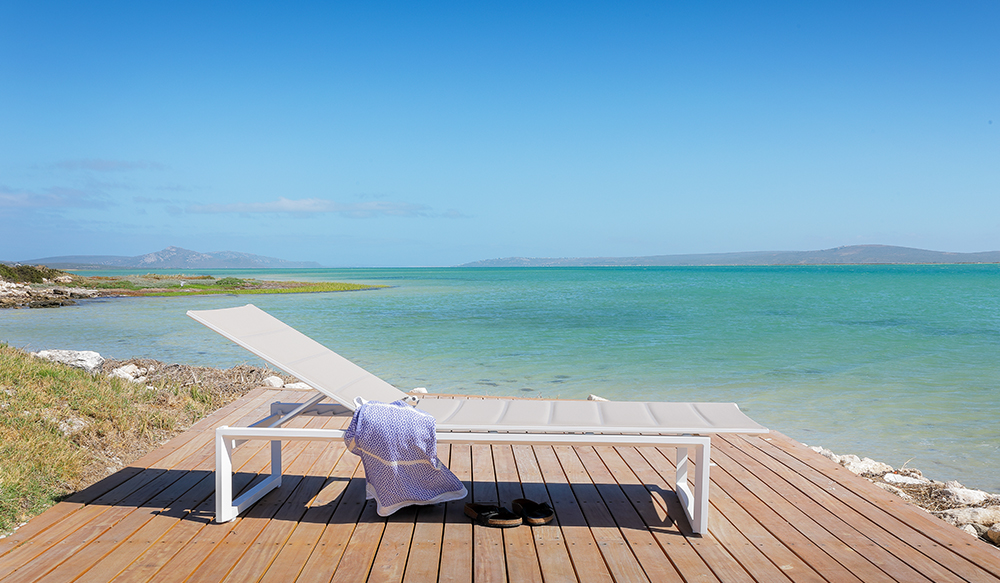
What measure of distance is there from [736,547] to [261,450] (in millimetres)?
2719

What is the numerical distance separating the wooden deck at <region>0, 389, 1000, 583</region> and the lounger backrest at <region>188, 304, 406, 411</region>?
53 cm

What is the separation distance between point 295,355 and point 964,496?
3.64 meters

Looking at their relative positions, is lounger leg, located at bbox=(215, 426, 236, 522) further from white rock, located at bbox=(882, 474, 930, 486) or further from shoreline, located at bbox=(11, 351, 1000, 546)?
white rock, located at bbox=(882, 474, 930, 486)

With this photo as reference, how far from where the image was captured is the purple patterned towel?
2494 mm

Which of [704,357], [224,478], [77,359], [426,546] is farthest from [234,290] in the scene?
[426,546]

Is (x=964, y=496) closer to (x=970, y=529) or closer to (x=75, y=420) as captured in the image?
(x=970, y=529)

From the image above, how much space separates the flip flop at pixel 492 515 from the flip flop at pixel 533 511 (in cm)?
4

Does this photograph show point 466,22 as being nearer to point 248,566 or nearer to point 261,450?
point 261,450

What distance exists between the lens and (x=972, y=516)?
2793 millimetres

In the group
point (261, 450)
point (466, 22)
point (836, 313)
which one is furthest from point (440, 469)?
point (836, 313)

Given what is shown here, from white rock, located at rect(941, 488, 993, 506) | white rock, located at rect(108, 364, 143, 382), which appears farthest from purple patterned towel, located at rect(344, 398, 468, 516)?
white rock, located at rect(108, 364, 143, 382)

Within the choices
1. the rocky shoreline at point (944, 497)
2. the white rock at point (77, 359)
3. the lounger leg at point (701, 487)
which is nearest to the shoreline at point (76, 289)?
the white rock at point (77, 359)

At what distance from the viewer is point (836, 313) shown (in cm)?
1930

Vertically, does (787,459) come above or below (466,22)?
below
